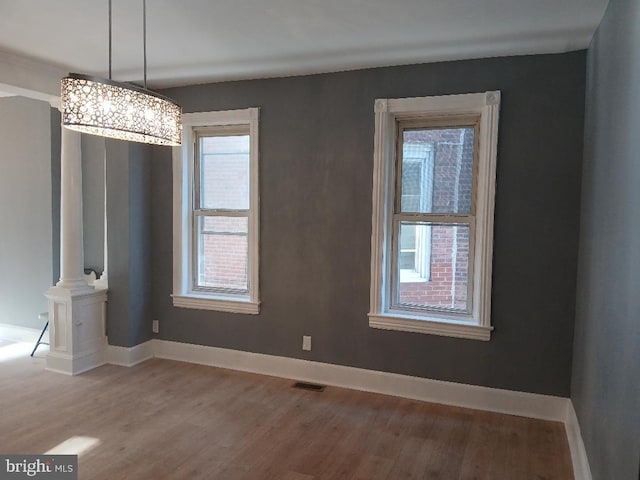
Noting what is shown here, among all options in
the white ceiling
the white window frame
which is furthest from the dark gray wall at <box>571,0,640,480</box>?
the white window frame

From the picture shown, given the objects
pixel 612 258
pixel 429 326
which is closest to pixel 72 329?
pixel 429 326

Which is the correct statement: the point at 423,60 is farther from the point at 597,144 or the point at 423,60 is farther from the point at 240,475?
the point at 240,475

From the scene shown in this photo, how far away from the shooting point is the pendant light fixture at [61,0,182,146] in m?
1.90

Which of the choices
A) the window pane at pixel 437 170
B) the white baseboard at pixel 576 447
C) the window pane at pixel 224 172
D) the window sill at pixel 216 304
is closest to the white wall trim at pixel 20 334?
the window sill at pixel 216 304

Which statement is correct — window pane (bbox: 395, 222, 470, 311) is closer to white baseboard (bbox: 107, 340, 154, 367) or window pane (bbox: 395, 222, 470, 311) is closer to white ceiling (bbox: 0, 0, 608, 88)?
white ceiling (bbox: 0, 0, 608, 88)

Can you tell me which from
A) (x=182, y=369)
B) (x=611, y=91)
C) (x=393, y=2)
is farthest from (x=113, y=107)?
(x=182, y=369)

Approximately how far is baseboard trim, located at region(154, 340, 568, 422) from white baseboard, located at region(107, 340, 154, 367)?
173 mm

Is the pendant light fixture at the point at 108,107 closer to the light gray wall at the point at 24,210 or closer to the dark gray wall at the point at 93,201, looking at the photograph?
the dark gray wall at the point at 93,201

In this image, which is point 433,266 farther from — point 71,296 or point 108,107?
point 71,296

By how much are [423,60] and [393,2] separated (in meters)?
0.98

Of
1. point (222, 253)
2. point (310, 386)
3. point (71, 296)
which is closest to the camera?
point (310, 386)

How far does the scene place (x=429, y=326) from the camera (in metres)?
3.45

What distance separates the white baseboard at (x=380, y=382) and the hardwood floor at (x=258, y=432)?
77 mm

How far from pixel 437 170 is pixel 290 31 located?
4.86ft
